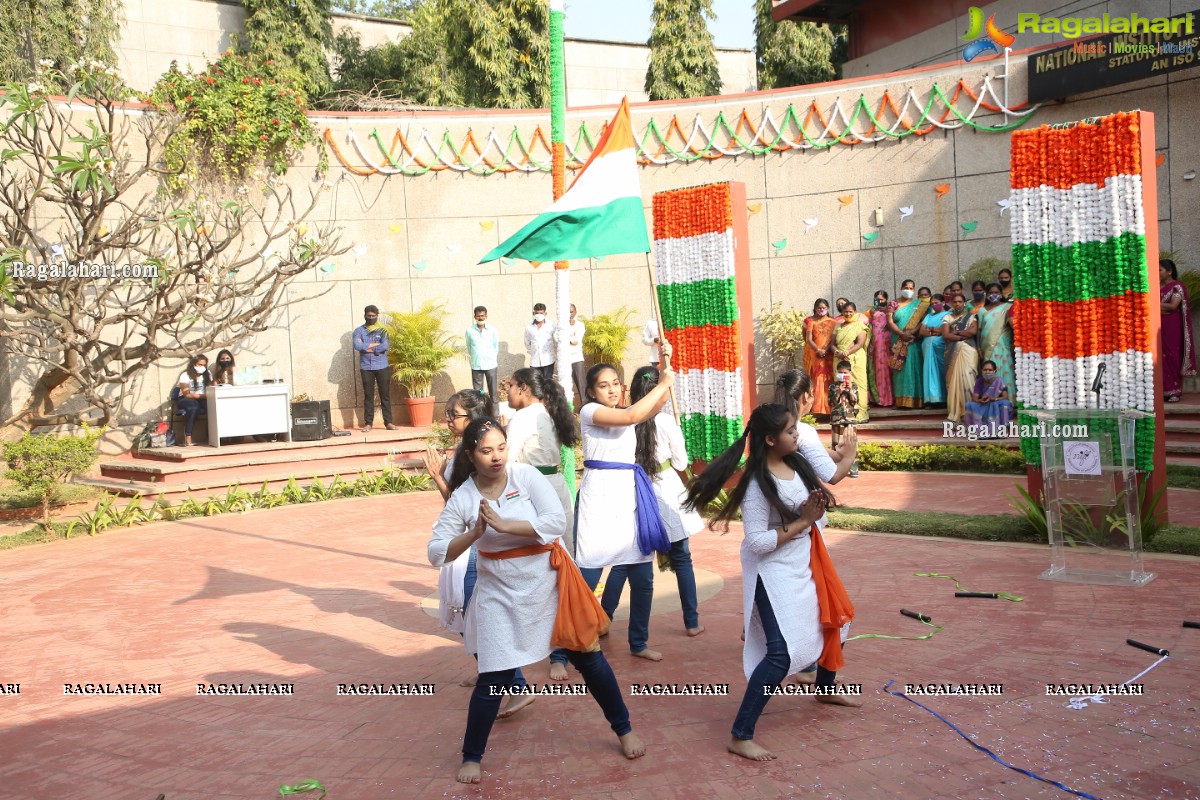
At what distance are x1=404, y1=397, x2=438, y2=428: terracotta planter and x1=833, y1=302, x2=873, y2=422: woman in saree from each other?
6.16m

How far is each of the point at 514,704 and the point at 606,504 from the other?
3.78 feet

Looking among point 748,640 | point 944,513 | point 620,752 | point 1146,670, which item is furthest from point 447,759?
point 944,513

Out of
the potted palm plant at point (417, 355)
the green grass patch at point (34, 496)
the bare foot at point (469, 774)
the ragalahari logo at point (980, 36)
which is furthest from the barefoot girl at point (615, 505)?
the ragalahari logo at point (980, 36)

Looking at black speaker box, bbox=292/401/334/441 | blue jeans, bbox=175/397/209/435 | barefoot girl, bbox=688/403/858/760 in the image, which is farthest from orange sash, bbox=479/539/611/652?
blue jeans, bbox=175/397/209/435

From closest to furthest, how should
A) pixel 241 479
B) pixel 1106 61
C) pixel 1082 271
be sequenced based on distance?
pixel 1082 271 → pixel 241 479 → pixel 1106 61

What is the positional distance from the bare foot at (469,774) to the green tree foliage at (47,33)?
19670 mm

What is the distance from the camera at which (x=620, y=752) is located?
434 cm

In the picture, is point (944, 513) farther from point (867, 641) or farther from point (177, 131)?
point (177, 131)

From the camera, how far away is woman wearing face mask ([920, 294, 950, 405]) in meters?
12.8

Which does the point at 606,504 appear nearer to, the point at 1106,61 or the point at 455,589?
the point at 455,589

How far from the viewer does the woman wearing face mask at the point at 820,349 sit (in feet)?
44.7

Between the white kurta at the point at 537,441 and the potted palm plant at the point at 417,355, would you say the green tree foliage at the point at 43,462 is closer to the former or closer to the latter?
the potted palm plant at the point at 417,355

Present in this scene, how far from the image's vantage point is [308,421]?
1355 cm

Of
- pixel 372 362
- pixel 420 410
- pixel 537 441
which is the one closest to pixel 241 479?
pixel 372 362
